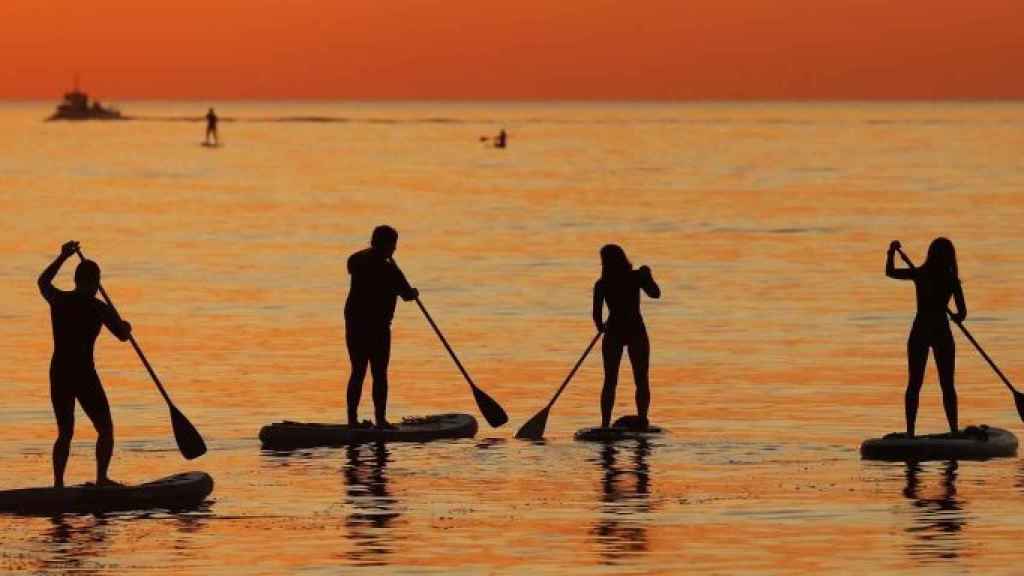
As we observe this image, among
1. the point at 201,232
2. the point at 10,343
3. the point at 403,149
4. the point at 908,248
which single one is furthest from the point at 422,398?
the point at 403,149

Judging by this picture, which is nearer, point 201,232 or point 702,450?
point 702,450

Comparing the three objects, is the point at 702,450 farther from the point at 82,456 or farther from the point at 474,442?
the point at 82,456

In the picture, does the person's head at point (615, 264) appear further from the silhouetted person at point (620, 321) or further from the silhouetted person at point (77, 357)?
the silhouetted person at point (77, 357)

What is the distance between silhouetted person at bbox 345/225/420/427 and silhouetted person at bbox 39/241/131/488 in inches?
184

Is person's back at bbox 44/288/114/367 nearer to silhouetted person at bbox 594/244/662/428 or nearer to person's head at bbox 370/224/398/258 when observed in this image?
person's head at bbox 370/224/398/258

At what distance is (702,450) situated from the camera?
910 inches

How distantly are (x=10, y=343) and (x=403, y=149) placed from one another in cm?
13607

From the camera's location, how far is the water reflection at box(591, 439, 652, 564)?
1753 centimetres

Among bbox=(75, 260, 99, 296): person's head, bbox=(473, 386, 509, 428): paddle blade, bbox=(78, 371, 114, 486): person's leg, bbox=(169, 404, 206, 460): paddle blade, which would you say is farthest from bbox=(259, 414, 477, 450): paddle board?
bbox=(75, 260, 99, 296): person's head

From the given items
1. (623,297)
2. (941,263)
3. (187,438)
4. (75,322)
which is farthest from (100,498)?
(941,263)

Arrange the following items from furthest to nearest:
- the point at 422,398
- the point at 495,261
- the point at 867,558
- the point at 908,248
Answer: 1. the point at 908,248
2. the point at 495,261
3. the point at 422,398
4. the point at 867,558

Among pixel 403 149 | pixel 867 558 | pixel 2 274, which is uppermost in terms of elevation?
pixel 403 149

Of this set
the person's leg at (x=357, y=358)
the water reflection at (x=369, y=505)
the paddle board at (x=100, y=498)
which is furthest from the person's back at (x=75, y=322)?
the person's leg at (x=357, y=358)

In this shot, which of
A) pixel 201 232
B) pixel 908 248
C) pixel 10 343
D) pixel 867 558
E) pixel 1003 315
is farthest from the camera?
pixel 201 232
